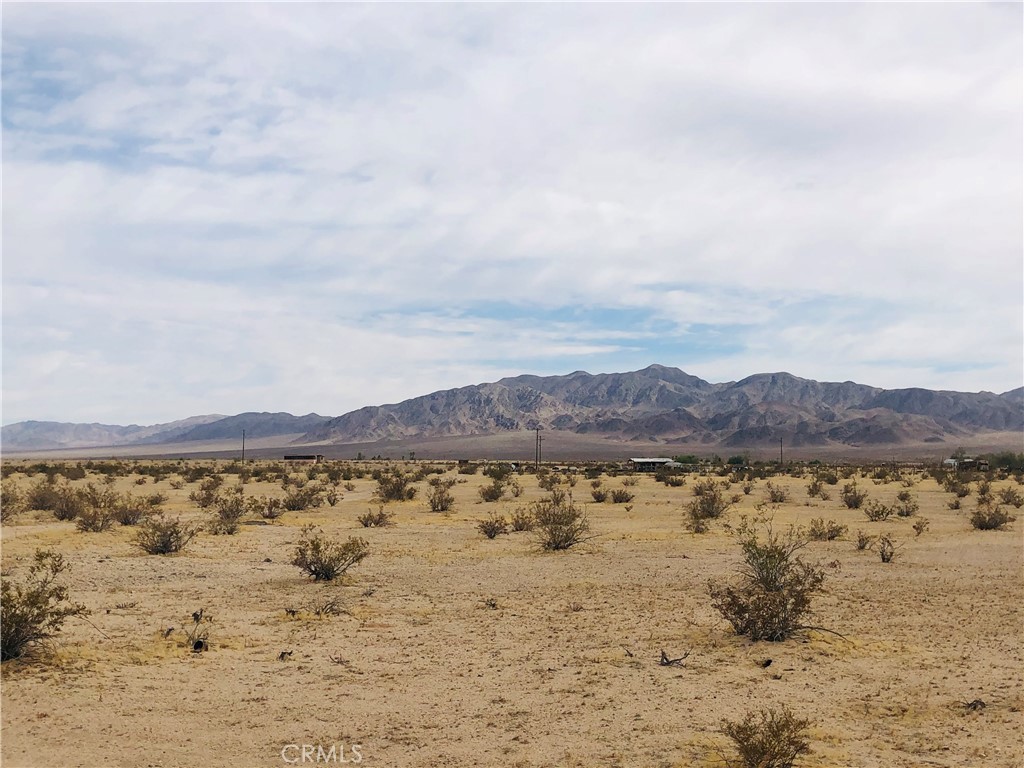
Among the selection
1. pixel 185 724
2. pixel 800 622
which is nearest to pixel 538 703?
pixel 185 724

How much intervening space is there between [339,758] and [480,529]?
52.9 feet

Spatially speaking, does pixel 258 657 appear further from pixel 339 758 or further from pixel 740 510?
pixel 740 510

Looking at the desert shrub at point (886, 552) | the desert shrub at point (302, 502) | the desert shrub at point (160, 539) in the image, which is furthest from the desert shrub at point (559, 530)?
the desert shrub at point (302, 502)

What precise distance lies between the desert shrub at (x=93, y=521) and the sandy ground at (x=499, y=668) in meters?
3.71

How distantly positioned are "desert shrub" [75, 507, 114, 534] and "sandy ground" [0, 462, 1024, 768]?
12.2ft

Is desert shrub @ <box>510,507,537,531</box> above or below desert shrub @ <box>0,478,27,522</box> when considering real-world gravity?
below

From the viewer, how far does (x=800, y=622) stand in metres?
12.5

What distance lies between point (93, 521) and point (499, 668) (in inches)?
658

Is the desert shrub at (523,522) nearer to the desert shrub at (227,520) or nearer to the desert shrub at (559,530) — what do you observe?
the desert shrub at (559,530)

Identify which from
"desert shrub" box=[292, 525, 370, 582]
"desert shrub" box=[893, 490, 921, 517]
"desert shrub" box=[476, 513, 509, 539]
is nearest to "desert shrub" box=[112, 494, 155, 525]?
"desert shrub" box=[476, 513, 509, 539]

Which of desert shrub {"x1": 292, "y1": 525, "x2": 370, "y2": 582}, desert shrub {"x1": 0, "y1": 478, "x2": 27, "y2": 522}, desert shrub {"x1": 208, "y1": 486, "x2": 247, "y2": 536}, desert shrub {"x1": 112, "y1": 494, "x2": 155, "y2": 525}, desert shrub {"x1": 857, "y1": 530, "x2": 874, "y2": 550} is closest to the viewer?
desert shrub {"x1": 292, "y1": 525, "x2": 370, "y2": 582}

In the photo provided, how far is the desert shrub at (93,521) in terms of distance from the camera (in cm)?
2266

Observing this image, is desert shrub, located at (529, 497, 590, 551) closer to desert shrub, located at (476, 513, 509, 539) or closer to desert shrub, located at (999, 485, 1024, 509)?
desert shrub, located at (476, 513, 509, 539)

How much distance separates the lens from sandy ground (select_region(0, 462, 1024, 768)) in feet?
25.8
